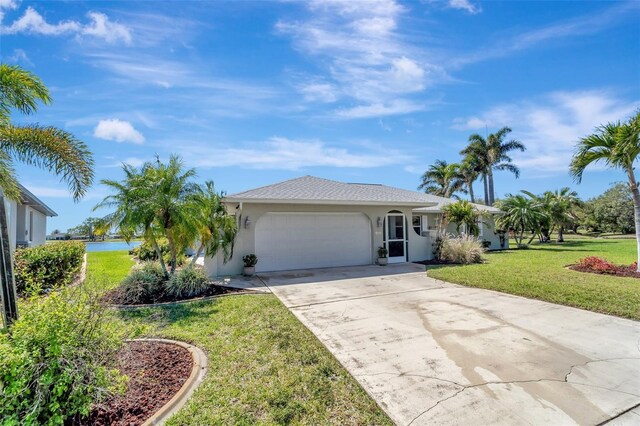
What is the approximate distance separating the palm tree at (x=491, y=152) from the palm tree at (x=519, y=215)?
1190cm

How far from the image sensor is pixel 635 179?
420 inches

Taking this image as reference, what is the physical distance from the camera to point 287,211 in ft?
42.3

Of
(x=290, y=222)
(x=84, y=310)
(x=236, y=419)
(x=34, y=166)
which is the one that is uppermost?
→ (x=34, y=166)

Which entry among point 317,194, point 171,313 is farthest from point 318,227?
point 171,313

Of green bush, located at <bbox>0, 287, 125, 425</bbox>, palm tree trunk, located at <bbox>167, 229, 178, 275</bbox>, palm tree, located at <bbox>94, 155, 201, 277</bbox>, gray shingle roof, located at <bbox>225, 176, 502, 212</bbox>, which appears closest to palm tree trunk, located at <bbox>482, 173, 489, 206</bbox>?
gray shingle roof, located at <bbox>225, 176, 502, 212</bbox>

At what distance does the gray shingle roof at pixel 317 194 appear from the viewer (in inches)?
461

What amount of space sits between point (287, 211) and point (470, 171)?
29.5 meters

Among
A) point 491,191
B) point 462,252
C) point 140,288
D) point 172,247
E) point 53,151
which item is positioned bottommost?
point 140,288

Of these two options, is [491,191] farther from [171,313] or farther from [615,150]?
[171,313]

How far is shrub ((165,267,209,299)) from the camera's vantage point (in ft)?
27.6

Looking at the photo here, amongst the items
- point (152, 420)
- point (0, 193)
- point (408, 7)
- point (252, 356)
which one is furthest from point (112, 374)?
point (408, 7)

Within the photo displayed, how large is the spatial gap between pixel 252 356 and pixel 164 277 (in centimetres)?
565

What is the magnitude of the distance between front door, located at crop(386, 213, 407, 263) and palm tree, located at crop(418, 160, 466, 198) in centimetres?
2396

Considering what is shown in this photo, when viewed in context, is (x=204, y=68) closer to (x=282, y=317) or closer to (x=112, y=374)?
(x=282, y=317)
